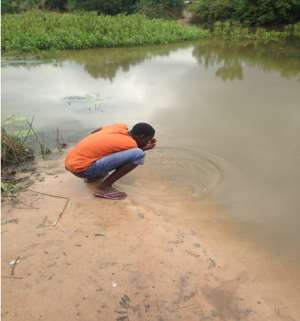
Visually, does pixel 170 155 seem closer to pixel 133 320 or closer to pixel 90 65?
pixel 133 320

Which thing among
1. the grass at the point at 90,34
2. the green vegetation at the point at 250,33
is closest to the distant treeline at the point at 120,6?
the green vegetation at the point at 250,33

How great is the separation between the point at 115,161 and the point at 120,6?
26310 mm

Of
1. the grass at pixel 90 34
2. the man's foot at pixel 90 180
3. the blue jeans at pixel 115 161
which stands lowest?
the man's foot at pixel 90 180

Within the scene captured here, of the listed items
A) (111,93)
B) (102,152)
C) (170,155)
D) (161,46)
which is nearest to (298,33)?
(161,46)

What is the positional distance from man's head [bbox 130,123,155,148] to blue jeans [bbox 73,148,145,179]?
0.38ft

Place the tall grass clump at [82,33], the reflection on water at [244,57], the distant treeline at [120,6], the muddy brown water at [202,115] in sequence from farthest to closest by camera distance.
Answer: the distant treeline at [120,6], the tall grass clump at [82,33], the reflection on water at [244,57], the muddy brown water at [202,115]

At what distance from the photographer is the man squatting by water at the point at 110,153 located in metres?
3.74

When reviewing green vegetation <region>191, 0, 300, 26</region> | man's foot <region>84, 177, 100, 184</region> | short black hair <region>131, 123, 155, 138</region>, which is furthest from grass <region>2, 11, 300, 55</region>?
short black hair <region>131, 123, 155, 138</region>

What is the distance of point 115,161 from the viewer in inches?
A: 148

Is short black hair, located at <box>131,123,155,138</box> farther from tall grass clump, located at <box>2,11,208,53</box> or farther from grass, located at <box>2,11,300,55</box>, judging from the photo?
tall grass clump, located at <box>2,11,208,53</box>

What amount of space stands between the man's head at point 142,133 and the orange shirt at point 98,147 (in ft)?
0.18

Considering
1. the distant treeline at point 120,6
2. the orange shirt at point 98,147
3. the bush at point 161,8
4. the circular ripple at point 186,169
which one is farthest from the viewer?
the distant treeline at point 120,6

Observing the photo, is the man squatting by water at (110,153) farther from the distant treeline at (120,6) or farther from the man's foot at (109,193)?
the distant treeline at (120,6)

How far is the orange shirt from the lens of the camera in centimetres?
373
